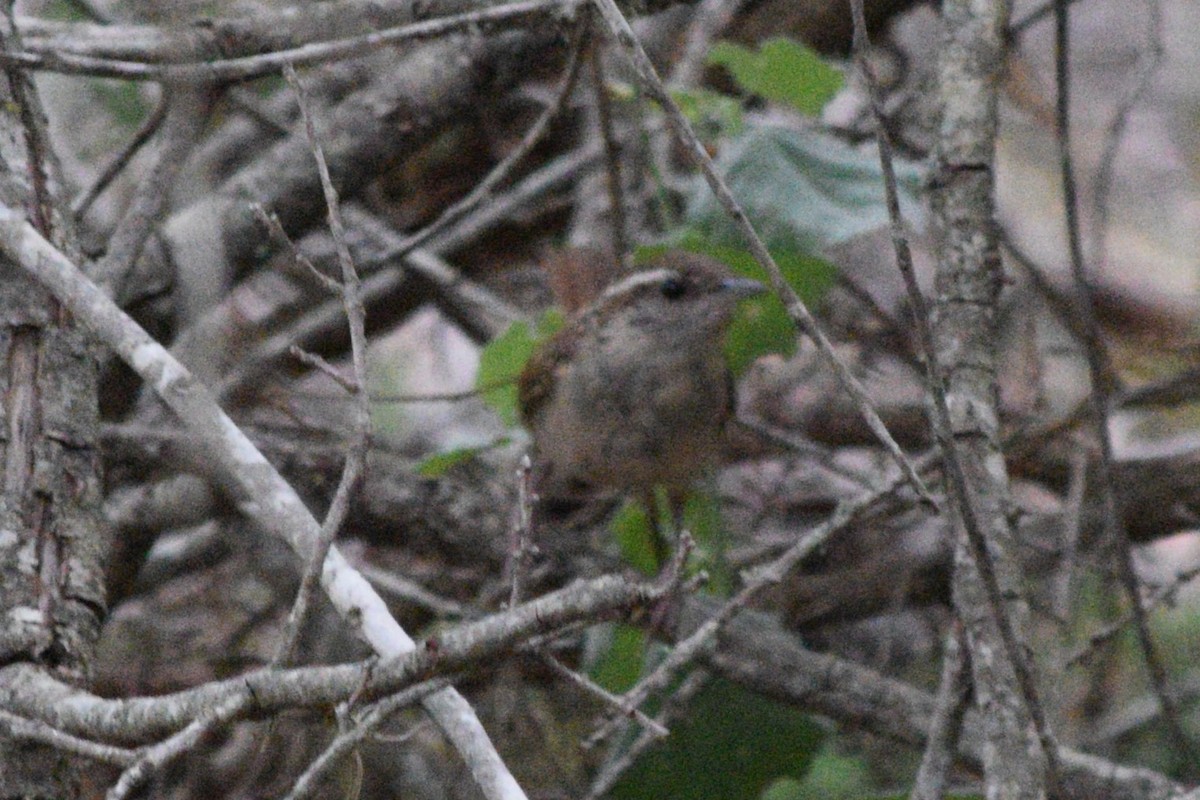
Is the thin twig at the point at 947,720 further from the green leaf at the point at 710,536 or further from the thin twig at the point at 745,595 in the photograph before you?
the green leaf at the point at 710,536

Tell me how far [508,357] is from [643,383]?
409 millimetres

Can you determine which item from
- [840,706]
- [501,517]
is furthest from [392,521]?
[840,706]

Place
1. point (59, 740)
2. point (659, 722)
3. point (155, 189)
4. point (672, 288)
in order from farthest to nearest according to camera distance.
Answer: point (672, 288)
point (659, 722)
point (155, 189)
point (59, 740)

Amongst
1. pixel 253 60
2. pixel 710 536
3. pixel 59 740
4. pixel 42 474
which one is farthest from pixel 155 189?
pixel 710 536

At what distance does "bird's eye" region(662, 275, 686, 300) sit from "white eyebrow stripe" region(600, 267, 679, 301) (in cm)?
2

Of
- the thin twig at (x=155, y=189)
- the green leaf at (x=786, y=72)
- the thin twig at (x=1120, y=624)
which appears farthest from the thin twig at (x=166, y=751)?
the green leaf at (x=786, y=72)

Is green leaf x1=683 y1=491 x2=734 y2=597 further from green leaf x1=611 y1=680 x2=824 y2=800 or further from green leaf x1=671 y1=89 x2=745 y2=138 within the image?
green leaf x1=671 y1=89 x2=745 y2=138

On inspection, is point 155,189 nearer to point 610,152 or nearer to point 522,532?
point 610,152

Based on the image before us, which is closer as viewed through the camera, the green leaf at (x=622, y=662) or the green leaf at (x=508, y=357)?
the green leaf at (x=622, y=662)

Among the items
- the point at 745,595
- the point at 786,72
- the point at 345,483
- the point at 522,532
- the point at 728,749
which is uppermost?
the point at 786,72

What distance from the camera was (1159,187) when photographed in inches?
382

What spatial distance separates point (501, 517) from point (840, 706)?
1.13m

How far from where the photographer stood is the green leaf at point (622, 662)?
3959mm

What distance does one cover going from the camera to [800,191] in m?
3.96
